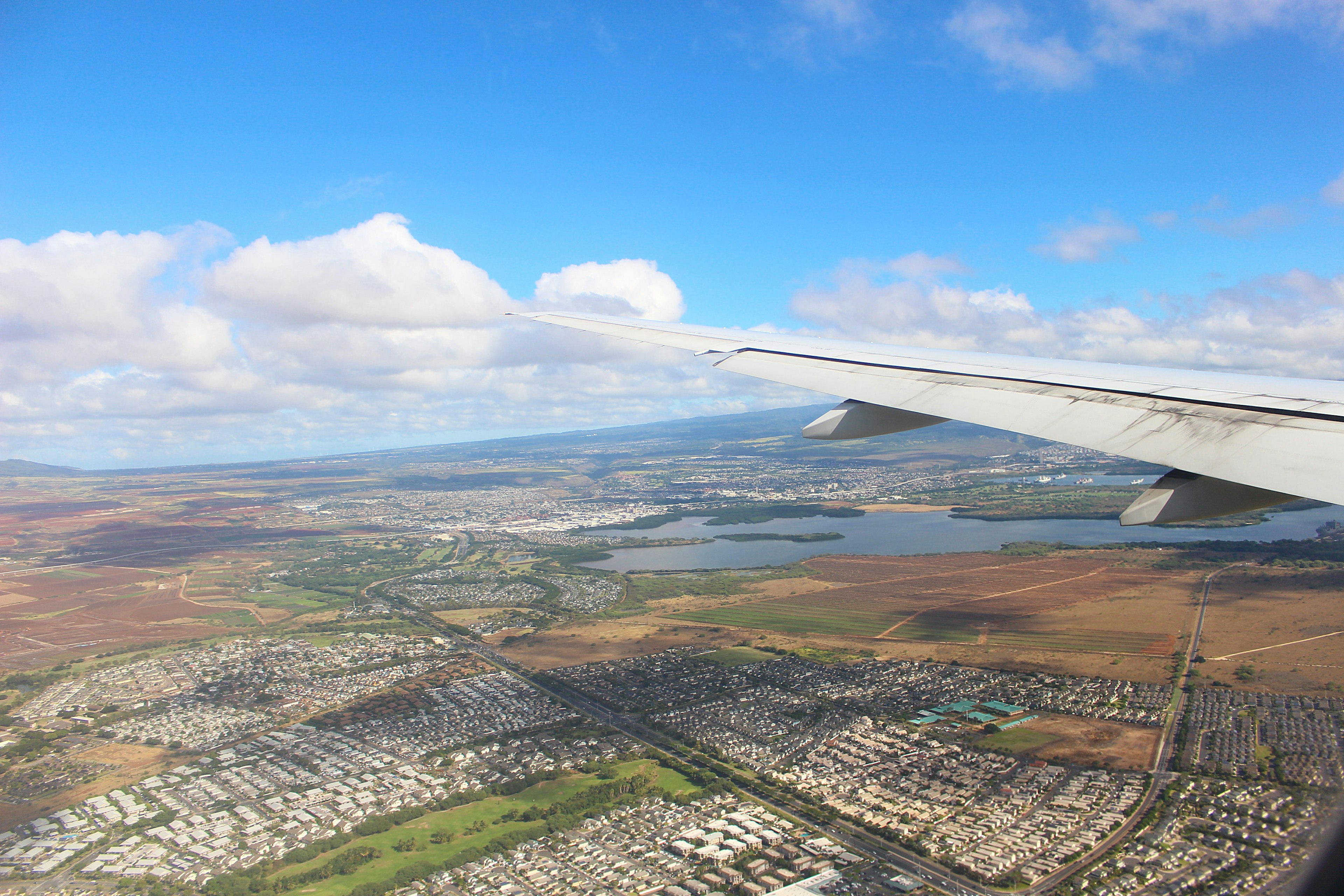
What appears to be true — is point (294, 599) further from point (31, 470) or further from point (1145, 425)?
point (31, 470)

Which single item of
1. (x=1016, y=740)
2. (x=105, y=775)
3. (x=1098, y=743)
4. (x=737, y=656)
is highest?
(x=1098, y=743)

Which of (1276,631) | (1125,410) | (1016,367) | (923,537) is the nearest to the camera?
(1125,410)

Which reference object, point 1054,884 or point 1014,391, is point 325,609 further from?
point 1014,391

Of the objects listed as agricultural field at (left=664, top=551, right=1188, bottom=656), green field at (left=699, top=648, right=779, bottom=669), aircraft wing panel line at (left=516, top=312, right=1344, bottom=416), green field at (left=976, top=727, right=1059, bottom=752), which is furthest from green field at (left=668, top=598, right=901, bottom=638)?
aircraft wing panel line at (left=516, top=312, right=1344, bottom=416)

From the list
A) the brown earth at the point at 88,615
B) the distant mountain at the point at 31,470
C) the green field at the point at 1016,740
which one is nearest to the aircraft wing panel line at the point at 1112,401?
the green field at the point at 1016,740

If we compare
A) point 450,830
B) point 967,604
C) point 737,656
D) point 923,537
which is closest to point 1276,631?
point 967,604

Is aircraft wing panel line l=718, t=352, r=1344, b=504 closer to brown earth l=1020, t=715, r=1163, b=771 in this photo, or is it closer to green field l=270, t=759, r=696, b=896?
green field l=270, t=759, r=696, b=896

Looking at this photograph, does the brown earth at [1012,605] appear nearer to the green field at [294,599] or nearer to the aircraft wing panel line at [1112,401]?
the aircraft wing panel line at [1112,401]
